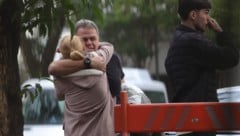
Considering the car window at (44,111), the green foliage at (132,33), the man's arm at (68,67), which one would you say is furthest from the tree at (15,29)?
the green foliage at (132,33)

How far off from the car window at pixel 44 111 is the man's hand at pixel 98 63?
513 centimetres

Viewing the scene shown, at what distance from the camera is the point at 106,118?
5.28m

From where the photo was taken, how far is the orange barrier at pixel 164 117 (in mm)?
3781

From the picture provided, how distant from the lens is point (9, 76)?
482cm

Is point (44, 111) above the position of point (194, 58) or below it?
below

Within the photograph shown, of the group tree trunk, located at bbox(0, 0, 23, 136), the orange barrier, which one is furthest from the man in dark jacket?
tree trunk, located at bbox(0, 0, 23, 136)

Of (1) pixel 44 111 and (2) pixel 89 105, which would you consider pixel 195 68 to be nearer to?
(2) pixel 89 105

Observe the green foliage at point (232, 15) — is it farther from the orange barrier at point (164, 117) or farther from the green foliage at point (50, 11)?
the green foliage at point (50, 11)

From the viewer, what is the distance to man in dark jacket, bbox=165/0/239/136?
459 cm

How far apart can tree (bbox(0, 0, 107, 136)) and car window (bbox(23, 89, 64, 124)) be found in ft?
17.9

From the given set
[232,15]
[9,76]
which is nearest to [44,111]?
[9,76]

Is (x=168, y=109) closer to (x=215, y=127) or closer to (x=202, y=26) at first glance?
(x=215, y=127)

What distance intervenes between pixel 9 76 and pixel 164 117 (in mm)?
1390

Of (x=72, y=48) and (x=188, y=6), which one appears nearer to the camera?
(x=188, y=6)
